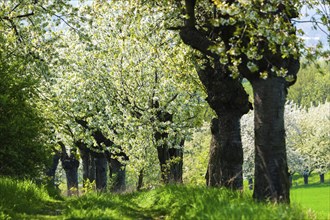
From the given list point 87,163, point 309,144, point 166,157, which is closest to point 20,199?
point 166,157

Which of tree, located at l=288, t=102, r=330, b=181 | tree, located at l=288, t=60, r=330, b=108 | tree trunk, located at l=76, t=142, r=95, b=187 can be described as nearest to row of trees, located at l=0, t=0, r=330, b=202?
tree trunk, located at l=76, t=142, r=95, b=187

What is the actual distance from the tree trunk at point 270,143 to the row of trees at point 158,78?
2 centimetres

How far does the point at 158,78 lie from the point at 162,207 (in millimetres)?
13451

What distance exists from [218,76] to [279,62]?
4.08 metres

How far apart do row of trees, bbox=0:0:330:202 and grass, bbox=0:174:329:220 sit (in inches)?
49.8

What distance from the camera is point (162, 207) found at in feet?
40.9

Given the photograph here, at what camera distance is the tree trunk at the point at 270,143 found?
9.91 m

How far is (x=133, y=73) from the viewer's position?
25.0 meters

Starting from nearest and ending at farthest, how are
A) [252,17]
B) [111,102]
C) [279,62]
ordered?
[252,17] < [279,62] < [111,102]

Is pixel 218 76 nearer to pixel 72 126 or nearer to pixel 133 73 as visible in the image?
pixel 133 73

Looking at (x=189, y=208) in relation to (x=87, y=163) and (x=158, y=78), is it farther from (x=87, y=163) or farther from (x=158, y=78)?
(x=87, y=163)

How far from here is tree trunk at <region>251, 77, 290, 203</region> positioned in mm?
9906

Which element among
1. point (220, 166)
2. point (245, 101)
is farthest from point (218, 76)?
point (220, 166)

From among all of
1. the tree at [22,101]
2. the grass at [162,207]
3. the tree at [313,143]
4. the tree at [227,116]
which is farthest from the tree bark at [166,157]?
the tree at [313,143]
